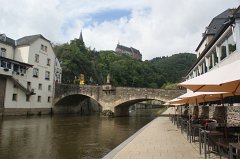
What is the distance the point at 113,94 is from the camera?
3703 centimetres

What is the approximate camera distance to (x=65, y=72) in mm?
48281

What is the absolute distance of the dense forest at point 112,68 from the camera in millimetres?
48656

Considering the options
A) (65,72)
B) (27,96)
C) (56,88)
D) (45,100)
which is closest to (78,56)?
(65,72)

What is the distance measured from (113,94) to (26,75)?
11817 mm

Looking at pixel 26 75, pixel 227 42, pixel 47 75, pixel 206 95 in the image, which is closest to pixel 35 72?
pixel 26 75

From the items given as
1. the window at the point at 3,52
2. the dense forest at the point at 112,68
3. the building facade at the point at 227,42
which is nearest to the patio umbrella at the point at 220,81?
the building facade at the point at 227,42

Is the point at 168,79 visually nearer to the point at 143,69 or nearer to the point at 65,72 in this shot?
the point at 143,69

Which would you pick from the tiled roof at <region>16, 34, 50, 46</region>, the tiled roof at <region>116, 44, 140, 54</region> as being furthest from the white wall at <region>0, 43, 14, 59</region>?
the tiled roof at <region>116, 44, 140, 54</region>

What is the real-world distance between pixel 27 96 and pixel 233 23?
92.5 feet

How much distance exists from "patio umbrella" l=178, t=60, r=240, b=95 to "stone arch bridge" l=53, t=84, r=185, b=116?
28820mm

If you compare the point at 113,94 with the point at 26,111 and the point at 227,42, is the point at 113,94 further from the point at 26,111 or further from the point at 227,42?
the point at 227,42

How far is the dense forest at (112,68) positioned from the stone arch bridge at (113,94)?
8408 mm

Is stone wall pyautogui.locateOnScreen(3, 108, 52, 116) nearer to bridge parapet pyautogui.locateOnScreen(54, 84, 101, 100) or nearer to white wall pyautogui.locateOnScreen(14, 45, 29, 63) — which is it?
bridge parapet pyautogui.locateOnScreen(54, 84, 101, 100)

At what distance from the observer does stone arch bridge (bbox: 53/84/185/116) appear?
1352 inches
